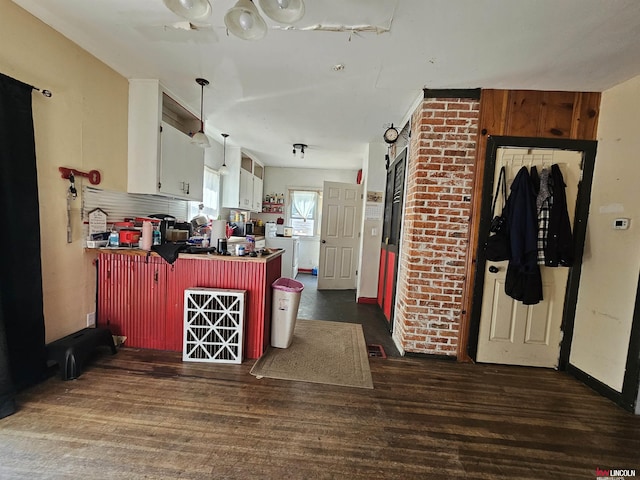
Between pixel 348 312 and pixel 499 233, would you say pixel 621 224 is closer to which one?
pixel 499 233

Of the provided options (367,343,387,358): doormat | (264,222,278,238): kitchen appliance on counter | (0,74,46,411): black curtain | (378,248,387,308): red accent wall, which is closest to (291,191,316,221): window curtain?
(264,222,278,238): kitchen appliance on counter

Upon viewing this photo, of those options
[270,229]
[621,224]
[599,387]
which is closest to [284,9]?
[621,224]

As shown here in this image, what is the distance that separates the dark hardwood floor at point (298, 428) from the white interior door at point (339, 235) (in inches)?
112

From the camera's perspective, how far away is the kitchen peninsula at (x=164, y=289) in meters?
2.31

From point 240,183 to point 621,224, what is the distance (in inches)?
188

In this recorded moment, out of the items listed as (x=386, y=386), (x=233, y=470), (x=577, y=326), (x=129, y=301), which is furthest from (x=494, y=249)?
(x=129, y=301)

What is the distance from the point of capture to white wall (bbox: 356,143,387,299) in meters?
4.12

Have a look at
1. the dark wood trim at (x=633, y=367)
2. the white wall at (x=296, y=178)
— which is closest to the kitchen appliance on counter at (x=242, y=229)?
the white wall at (x=296, y=178)

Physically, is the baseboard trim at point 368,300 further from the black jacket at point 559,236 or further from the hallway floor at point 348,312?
the black jacket at point 559,236

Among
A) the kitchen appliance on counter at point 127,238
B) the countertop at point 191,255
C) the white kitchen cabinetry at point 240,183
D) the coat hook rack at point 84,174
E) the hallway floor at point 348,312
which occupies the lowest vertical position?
the hallway floor at point 348,312

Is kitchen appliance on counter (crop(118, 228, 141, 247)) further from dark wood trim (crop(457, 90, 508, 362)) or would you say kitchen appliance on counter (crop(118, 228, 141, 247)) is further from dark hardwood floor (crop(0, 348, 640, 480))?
dark wood trim (crop(457, 90, 508, 362))

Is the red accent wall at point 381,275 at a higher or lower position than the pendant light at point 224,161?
lower

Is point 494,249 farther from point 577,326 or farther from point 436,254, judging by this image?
point 577,326

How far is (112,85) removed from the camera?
2.42m
